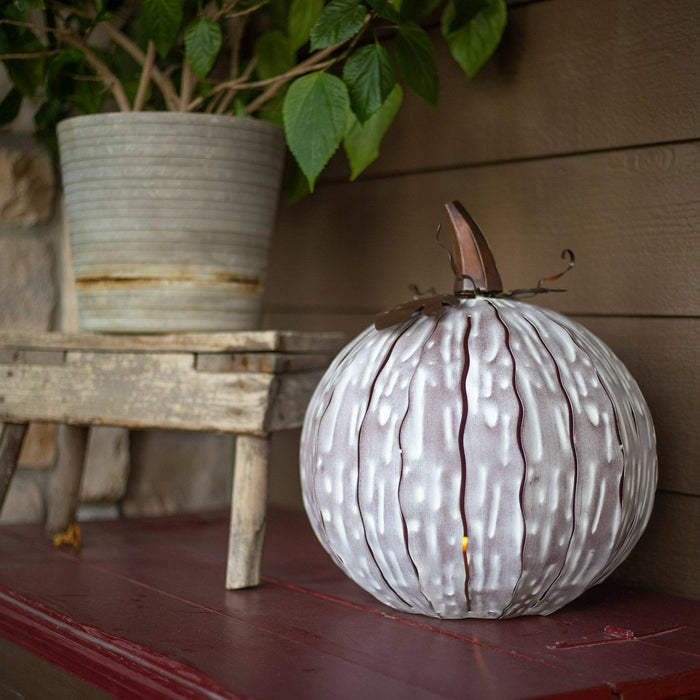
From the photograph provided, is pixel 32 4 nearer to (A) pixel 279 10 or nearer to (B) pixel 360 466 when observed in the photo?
(A) pixel 279 10

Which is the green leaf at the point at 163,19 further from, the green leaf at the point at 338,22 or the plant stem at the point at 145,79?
the green leaf at the point at 338,22

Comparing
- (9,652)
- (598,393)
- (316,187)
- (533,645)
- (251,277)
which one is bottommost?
(9,652)

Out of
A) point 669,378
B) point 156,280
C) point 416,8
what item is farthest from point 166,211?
point 669,378

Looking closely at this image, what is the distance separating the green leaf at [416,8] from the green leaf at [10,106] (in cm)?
55

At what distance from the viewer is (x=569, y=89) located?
3.84 ft

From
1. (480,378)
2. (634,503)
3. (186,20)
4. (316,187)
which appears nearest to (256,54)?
(186,20)

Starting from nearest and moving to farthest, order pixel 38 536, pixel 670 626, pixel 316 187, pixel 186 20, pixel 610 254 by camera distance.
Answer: pixel 670 626 < pixel 610 254 < pixel 186 20 < pixel 38 536 < pixel 316 187

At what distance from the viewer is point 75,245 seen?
1191 mm

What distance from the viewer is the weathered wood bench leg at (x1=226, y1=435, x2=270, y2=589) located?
1061 millimetres

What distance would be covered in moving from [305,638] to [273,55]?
0.79m

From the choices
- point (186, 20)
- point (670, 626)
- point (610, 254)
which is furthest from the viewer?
point (186, 20)

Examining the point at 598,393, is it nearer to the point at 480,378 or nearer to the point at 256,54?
the point at 480,378

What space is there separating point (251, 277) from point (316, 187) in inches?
15.8

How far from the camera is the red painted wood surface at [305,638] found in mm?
739
